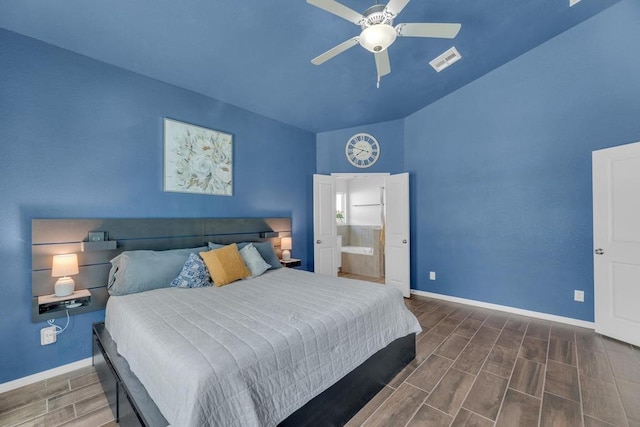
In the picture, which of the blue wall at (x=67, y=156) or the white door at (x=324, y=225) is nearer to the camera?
the blue wall at (x=67, y=156)

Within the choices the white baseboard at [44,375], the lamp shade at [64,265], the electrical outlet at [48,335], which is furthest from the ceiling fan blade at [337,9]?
the white baseboard at [44,375]

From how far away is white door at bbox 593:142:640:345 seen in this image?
2.72 metres

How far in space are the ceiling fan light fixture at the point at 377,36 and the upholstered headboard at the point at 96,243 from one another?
261 centimetres

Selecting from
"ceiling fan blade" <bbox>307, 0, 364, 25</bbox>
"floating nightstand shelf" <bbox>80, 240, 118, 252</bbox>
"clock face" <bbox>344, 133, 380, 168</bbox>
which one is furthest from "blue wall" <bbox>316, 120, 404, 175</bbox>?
"floating nightstand shelf" <bbox>80, 240, 118, 252</bbox>

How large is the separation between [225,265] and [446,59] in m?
3.50

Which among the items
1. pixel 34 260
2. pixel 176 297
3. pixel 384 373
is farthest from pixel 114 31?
pixel 384 373

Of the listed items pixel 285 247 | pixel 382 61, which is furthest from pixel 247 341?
pixel 285 247

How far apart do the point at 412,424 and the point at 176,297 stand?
2.00 meters

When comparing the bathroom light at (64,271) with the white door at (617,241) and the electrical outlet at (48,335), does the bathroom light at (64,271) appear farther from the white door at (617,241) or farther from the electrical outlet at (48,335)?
the white door at (617,241)

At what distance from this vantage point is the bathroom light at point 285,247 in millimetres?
4141

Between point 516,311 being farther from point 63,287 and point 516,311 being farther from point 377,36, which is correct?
point 63,287

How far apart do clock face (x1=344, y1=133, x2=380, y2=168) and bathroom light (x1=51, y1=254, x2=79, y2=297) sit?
4033 millimetres

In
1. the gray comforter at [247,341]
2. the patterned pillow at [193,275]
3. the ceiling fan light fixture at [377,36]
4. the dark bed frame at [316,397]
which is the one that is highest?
the ceiling fan light fixture at [377,36]

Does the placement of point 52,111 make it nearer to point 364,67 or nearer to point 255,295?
point 255,295
